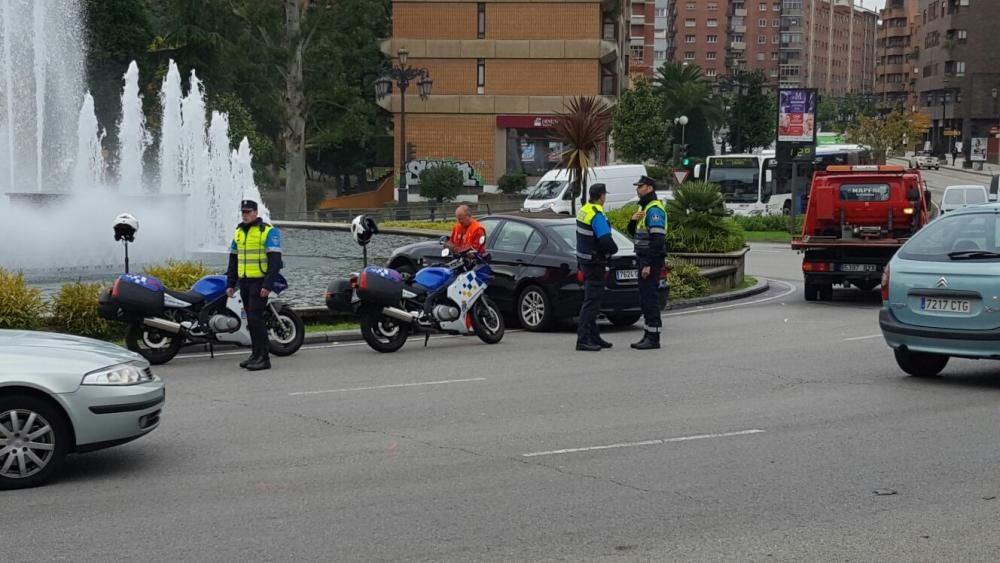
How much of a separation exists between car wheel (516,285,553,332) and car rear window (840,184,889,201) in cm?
776

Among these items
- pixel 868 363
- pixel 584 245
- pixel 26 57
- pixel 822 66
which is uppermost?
pixel 822 66

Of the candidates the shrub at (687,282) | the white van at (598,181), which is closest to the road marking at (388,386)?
the shrub at (687,282)

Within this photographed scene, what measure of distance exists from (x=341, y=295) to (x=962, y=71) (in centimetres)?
12277

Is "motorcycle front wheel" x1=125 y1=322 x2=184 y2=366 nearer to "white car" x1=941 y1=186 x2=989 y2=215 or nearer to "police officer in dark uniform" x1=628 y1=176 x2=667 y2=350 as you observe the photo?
"police officer in dark uniform" x1=628 y1=176 x2=667 y2=350

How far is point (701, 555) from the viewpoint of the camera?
630 cm

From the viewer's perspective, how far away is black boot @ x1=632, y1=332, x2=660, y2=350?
14.9 meters

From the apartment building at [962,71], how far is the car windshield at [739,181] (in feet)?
249

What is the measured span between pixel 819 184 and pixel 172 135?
59.6 feet

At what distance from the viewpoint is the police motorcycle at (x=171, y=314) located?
13.3m

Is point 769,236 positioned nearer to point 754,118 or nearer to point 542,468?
point 542,468

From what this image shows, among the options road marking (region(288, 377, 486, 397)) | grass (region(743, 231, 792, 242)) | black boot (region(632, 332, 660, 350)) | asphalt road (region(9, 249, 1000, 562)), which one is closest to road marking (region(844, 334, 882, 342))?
asphalt road (region(9, 249, 1000, 562))

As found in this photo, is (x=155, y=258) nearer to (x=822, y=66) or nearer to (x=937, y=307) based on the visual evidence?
(x=937, y=307)

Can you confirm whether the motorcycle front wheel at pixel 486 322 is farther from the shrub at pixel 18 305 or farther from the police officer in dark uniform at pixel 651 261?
the shrub at pixel 18 305

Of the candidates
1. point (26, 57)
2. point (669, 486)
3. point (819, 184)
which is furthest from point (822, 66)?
point (669, 486)
